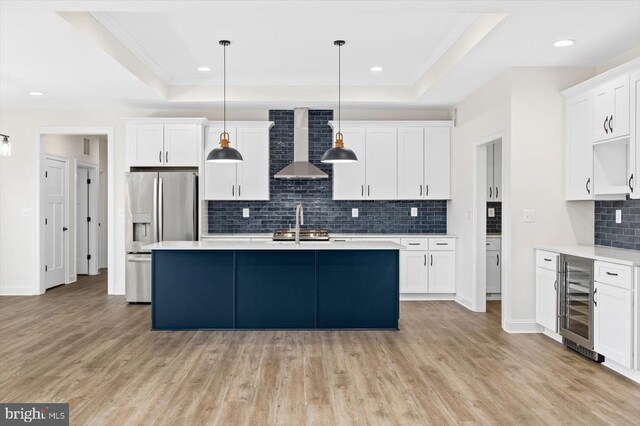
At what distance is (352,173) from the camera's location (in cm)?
711

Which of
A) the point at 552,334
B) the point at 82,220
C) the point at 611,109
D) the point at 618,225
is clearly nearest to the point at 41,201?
the point at 82,220

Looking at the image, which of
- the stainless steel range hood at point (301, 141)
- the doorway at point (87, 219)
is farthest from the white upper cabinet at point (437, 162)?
the doorway at point (87, 219)

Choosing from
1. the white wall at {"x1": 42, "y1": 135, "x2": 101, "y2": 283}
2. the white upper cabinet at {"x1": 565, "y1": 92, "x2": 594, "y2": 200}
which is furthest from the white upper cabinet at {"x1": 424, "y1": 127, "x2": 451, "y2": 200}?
the white wall at {"x1": 42, "y1": 135, "x2": 101, "y2": 283}

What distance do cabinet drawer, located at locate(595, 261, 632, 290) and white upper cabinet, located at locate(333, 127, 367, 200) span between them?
3.64 m

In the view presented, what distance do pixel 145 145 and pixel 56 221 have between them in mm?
2264

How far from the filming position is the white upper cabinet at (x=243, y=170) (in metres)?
7.03

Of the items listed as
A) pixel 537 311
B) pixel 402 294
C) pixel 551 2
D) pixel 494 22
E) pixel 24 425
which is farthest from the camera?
pixel 402 294

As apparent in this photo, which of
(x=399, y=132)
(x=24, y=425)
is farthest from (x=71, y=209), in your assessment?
(x=24, y=425)

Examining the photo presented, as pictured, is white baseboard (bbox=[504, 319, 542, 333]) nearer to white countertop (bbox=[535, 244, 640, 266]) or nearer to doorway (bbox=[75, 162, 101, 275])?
white countertop (bbox=[535, 244, 640, 266])

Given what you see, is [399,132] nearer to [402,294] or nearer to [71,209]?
[402,294]

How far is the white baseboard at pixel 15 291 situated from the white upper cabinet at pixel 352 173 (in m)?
4.58

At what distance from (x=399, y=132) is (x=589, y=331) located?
12.6 ft

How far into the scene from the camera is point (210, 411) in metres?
3.03

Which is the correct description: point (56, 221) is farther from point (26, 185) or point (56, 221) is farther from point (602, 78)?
point (602, 78)
